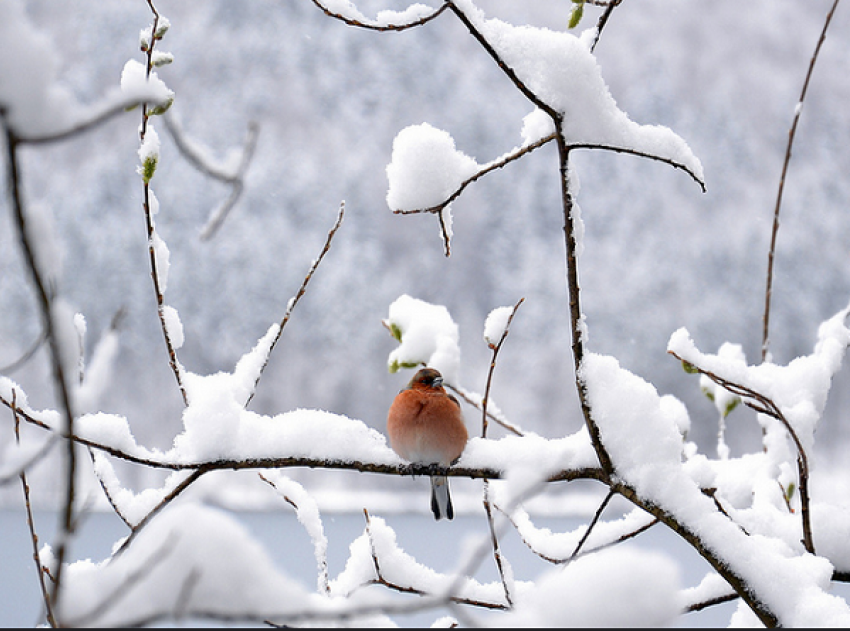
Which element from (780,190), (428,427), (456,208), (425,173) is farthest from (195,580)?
(456,208)

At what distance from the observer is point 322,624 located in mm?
201

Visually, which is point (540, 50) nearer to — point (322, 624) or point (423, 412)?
point (322, 624)

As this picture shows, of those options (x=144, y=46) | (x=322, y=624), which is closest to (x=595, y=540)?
(x=322, y=624)

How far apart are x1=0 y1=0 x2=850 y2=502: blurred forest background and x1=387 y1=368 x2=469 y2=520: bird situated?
0.77 m

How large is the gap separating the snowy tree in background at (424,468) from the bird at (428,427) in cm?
17

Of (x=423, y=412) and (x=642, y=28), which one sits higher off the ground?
(x=642, y=28)

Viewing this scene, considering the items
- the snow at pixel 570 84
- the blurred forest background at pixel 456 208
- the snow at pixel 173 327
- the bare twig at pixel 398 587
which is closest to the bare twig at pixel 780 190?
the snow at pixel 570 84

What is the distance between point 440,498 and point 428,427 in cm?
15

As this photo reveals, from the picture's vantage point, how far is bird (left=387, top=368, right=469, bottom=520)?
2.31ft

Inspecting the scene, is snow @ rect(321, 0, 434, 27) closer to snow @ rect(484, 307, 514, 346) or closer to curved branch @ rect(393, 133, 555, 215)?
curved branch @ rect(393, 133, 555, 215)

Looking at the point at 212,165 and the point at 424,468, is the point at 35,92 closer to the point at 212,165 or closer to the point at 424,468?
the point at 212,165

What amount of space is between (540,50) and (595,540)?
1.05 ft

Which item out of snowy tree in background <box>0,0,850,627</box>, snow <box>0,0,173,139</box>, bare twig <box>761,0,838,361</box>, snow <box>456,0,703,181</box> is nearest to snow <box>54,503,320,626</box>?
snowy tree in background <box>0,0,850,627</box>

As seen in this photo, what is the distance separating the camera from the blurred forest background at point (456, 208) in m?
1.57
